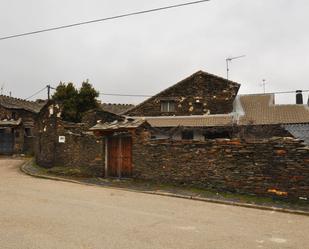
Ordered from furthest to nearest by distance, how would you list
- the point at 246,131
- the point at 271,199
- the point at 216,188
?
1. the point at 246,131
2. the point at 216,188
3. the point at 271,199

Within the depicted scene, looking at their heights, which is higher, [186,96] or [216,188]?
[186,96]

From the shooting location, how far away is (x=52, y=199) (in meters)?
11.8

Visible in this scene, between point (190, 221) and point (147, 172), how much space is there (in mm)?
6977

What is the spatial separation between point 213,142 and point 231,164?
109 centimetres

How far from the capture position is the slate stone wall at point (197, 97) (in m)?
27.8

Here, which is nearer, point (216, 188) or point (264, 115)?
point (216, 188)

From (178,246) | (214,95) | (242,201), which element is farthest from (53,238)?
(214,95)

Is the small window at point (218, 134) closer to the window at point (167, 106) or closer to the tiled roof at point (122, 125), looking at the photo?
the window at point (167, 106)

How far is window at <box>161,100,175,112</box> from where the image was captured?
28.9 meters

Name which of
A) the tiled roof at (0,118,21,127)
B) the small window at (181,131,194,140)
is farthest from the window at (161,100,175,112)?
the tiled roof at (0,118,21,127)

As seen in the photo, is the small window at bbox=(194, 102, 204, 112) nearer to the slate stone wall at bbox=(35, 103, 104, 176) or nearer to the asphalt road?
the slate stone wall at bbox=(35, 103, 104, 176)

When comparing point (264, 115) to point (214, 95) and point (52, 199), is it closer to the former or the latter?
point (214, 95)

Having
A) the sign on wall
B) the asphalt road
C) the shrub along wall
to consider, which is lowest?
the asphalt road

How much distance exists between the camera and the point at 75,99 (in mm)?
33500
